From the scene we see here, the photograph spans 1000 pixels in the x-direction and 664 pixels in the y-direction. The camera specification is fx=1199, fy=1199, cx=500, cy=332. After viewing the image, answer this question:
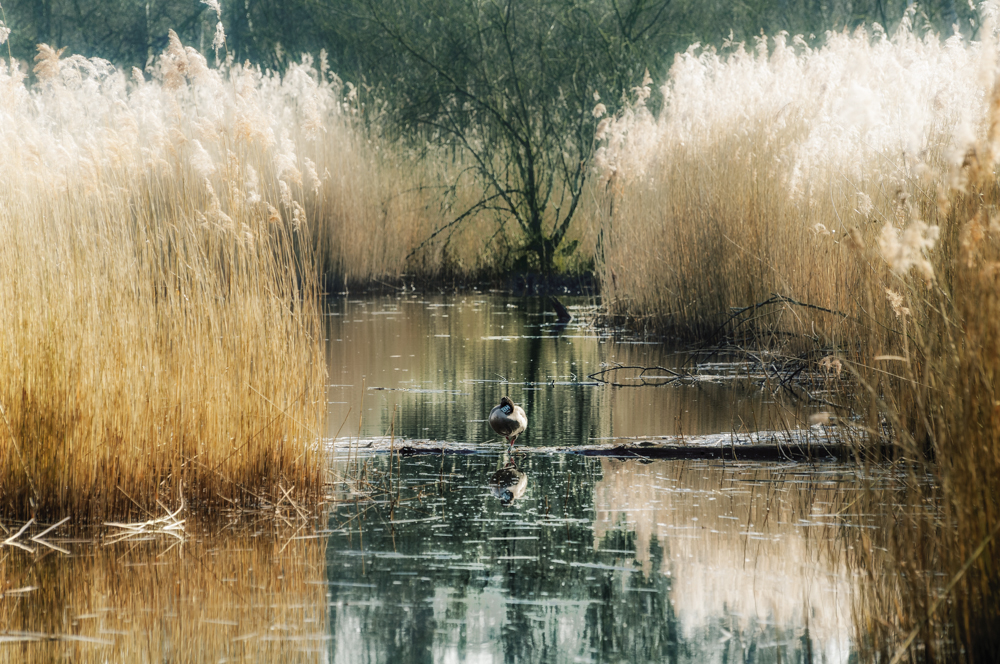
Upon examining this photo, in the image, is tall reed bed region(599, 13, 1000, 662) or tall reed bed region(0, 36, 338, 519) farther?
tall reed bed region(0, 36, 338, 519)

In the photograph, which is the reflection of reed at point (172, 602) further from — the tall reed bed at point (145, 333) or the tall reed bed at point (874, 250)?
the tall reed bed at point (874, 250)

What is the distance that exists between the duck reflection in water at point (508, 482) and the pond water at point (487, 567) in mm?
14

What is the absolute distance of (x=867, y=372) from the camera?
515 cm

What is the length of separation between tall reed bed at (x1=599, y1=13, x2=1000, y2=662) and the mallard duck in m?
1.55

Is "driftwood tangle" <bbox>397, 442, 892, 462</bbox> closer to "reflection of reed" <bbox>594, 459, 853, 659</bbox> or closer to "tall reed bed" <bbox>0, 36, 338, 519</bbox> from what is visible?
"reflection of reed" <bbox>594, 459, 853, 659</bbox>

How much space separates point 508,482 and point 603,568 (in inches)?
51.2

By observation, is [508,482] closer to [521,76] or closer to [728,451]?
[728,451]

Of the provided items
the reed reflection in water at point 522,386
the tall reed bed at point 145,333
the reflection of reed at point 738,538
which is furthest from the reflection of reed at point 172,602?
the reed reflection in water at point 522,386

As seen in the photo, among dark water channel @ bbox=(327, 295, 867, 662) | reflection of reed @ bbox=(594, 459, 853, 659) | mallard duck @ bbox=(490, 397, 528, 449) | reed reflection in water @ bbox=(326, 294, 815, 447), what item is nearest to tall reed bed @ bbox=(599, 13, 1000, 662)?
reflection of reed @ bbox=(594, 459, 853, 659)

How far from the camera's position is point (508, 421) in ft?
19.0

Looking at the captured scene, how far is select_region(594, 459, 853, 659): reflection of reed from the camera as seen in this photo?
3.54 m

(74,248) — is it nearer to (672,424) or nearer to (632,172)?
(672,424)

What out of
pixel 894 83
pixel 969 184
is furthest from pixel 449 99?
pixel 969 184

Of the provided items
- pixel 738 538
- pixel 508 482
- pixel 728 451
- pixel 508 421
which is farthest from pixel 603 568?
pixel 508 421
